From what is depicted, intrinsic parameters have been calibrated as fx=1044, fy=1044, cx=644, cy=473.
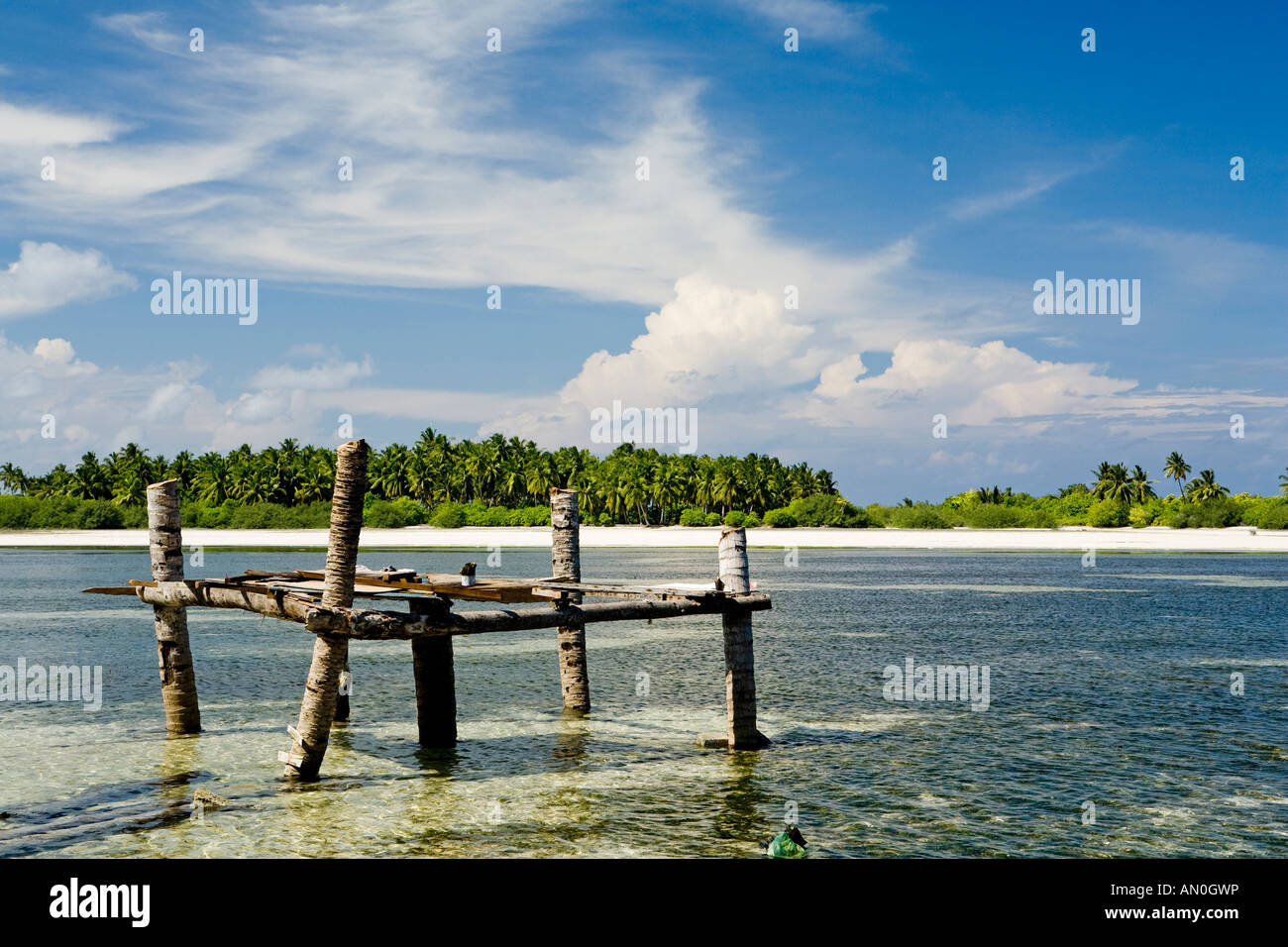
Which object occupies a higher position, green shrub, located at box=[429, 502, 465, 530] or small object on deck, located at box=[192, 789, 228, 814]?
green shrub, located at box=[429, 502, 465, 530]

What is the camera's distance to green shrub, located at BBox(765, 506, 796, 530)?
129875 millimetres

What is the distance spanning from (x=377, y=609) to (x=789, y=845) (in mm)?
8101

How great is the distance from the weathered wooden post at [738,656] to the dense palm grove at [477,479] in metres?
119

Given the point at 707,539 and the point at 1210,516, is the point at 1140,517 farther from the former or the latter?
the point at 707,539

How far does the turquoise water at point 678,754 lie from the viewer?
12.8m

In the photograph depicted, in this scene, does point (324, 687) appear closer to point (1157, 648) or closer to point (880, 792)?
point (880, 792)

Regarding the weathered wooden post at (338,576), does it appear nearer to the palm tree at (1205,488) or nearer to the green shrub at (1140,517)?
the green shrub at (1140,517)

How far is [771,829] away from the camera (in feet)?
42.6

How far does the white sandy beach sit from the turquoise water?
2662 inches

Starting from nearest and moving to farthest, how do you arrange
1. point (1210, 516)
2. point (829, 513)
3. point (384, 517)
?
point (1210, 516)
point (384, 517)
point (829, 513)

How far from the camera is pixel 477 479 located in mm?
141500

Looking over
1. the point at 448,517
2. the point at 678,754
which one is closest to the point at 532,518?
the point at 448,517

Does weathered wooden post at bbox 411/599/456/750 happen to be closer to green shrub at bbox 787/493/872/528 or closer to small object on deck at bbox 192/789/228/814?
small object on deck at bbox 192/789/228/814

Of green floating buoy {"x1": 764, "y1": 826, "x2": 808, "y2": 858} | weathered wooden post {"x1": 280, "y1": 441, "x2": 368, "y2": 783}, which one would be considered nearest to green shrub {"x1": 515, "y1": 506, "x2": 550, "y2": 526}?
weathered wooden post {"x1": 280, "y1": 441, "x2": 368, "y2": 783}
